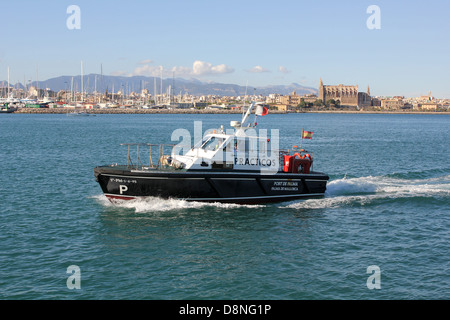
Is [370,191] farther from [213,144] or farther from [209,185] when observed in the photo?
[209,185]

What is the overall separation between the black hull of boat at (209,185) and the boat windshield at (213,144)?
1399mm

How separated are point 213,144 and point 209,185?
2.06 m

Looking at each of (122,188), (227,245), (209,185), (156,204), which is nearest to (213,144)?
(209,185)

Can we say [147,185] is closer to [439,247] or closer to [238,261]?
[238,261]

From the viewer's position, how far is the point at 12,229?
51.5 feet

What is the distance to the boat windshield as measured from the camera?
19094mm

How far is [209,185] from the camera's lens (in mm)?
18250
